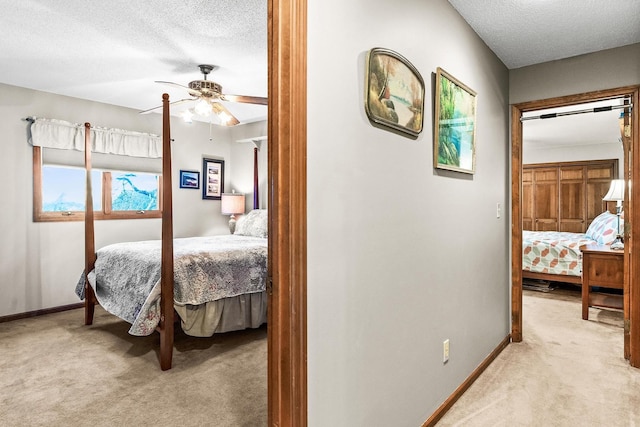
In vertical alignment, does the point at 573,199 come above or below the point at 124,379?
above

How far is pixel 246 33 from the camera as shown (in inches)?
107

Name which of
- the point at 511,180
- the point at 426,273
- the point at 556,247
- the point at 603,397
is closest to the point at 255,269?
the point at 426,273

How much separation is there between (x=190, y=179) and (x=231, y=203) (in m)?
0.68

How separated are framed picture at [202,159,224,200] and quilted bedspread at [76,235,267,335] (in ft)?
6.78

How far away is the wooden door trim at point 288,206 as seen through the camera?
1132 millimetres

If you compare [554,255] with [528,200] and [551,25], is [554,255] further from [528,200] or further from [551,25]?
[551,25]

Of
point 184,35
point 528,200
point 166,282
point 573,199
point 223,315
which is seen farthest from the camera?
point 528,200

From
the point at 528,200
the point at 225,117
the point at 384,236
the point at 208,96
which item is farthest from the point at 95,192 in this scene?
the point at 528,200

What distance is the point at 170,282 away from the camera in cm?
263

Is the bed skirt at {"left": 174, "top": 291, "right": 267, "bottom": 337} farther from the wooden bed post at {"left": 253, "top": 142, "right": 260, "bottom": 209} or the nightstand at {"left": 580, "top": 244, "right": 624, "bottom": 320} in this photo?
the nightstand at {"left": 580, "top": 244, "right": 624, "bottom": 320}

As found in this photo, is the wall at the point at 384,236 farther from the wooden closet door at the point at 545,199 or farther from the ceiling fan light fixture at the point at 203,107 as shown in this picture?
the wooden closet door at the point at 545,199

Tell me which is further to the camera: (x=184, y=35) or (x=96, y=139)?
(x=96, y=139)

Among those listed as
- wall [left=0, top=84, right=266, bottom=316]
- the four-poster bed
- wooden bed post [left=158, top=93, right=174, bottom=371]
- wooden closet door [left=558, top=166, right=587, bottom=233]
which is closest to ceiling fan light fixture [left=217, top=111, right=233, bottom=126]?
the four-poster bed

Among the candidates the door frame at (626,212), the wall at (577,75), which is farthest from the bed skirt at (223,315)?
the wall at (577,75)
